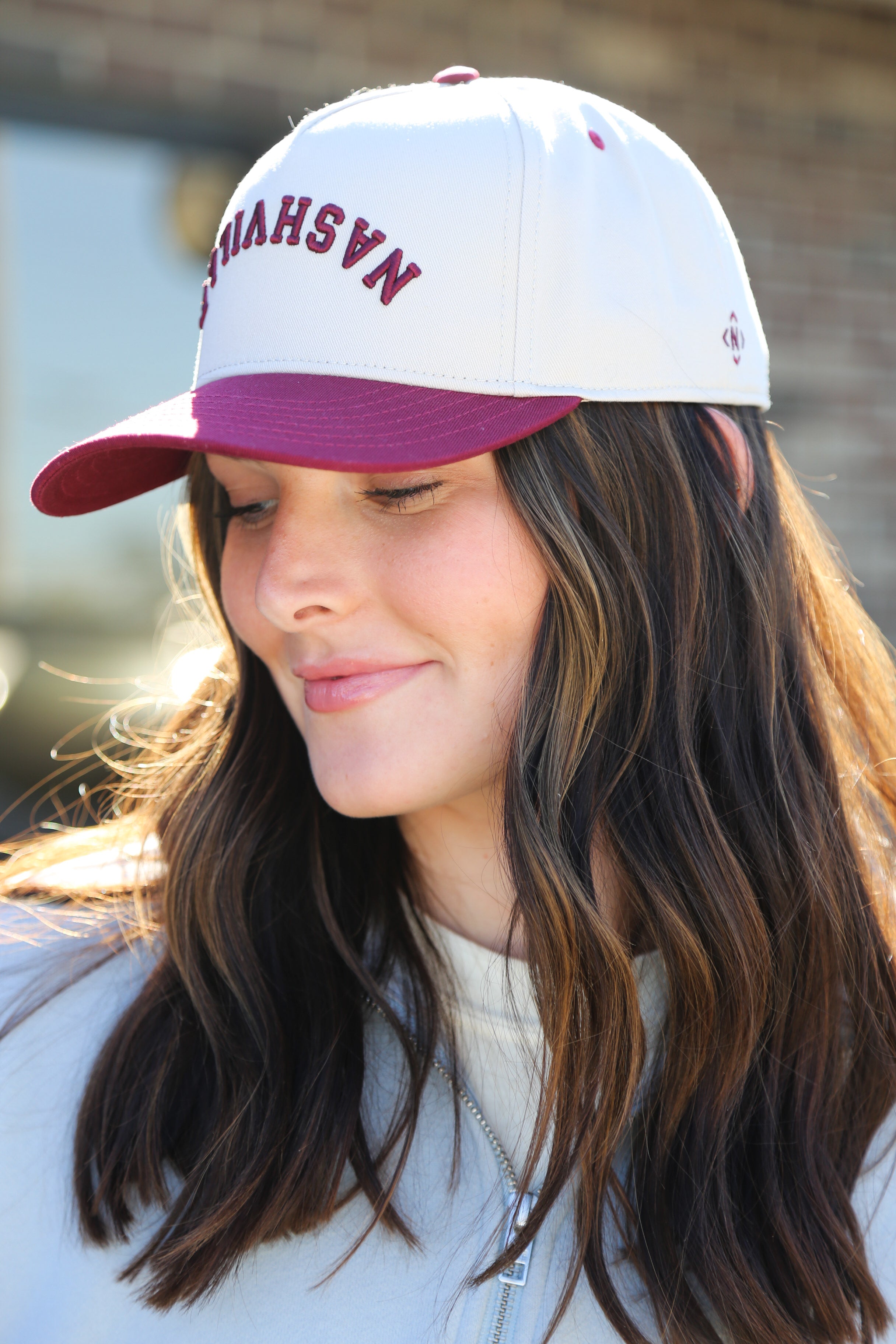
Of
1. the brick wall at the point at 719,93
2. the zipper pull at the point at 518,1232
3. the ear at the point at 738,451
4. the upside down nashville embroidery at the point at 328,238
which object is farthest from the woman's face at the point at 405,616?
the brick wall at the point at 719,93

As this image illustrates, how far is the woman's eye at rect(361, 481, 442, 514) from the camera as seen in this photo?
1.35 meters

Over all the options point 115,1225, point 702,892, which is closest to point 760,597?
point 702,892

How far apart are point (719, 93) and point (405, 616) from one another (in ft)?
11.8

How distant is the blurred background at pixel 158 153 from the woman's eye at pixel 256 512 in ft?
5.56

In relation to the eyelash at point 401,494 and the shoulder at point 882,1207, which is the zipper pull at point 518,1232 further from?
the eyelash at point 401,494

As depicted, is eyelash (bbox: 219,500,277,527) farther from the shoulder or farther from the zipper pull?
the shoulder

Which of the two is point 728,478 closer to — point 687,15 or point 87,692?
point 87,692

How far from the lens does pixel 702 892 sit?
1.44m

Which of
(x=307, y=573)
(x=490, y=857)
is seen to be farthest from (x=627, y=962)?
(x=307, y=573)

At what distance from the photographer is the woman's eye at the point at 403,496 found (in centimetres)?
135

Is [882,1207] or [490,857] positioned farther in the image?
[490,857]

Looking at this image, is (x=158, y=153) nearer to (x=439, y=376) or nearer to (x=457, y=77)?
(x=457, y=77)

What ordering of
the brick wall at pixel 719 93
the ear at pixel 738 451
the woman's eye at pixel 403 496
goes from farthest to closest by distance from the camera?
the brick wall at pixel 719 93 → the ear at pixel 738 451 → the woman's eye at pixel 403 496

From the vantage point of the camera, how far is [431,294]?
1294 millimetres
